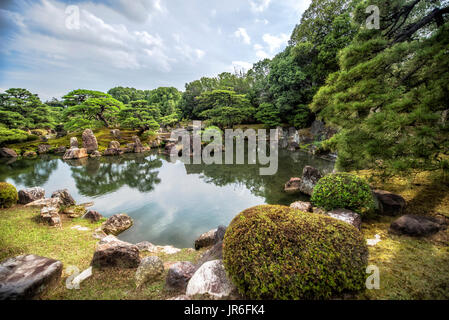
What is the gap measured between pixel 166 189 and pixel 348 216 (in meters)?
6.50

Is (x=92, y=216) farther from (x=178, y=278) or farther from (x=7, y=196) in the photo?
(x=178, y=278)

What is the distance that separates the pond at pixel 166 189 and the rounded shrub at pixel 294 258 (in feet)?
9.12

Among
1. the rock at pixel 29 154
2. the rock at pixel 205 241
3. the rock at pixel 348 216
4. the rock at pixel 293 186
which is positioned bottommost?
the rock at pixel 205 241

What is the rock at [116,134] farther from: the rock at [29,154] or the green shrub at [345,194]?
the green shrub at [345,194]

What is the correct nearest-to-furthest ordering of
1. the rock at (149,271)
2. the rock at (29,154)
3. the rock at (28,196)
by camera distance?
1. the rock at (149,271)
2. the rock at (28,196)
3. the rock at (29,154)

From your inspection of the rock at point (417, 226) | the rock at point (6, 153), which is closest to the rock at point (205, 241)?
the rock at point (417, 226)

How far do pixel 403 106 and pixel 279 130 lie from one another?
732 inches

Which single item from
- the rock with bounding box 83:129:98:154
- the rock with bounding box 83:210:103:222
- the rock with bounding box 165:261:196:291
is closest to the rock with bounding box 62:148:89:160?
the rock with bounding box 83:129:98:154

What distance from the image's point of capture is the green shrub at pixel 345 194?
3.27 m

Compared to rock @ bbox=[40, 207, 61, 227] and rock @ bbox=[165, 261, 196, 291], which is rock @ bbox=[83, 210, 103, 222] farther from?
rock @ bbox=[165, 261, 196, 291]

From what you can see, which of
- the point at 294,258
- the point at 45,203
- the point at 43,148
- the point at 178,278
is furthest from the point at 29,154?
the point at 294,258

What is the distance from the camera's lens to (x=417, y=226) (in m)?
2.69

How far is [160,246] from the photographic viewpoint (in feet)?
12.8

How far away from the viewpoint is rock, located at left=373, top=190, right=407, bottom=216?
3.47 m
